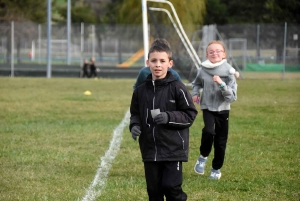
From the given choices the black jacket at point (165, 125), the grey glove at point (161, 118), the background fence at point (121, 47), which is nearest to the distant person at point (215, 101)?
the black jacket at point (165, 125)

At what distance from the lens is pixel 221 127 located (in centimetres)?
872

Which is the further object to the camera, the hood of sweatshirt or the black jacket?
the hood of sweatshirt

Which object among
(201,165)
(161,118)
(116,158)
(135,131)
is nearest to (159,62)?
(161,118)

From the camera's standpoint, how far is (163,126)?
5.86 m

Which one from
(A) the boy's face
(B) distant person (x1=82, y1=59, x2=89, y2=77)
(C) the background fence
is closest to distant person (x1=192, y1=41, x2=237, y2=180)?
(A) the boy's face

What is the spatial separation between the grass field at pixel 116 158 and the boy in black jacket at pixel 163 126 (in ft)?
4.95

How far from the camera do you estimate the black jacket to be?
5.85 meters

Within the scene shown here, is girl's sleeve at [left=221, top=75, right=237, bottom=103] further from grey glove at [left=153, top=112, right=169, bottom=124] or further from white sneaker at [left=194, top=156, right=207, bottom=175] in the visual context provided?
grey glove at [left=153, top=112, right=169, bottom=124]

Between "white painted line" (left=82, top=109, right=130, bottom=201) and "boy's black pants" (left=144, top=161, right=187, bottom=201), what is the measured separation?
4.90 feet

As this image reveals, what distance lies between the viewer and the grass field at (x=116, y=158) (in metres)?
7.75

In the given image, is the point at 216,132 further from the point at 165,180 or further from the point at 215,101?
the point at 165,180

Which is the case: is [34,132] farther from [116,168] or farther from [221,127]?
[221,127]

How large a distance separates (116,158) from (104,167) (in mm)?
769

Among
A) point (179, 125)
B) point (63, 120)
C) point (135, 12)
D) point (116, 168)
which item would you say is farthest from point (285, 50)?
point (179, 125)
